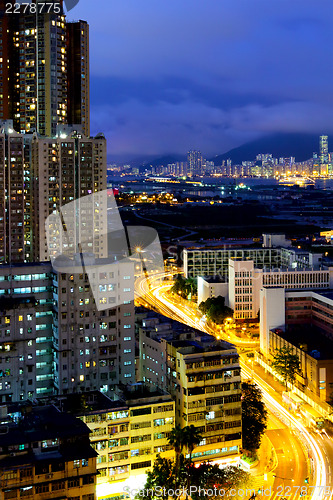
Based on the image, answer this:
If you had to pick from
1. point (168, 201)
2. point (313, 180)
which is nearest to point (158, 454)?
point (168, 201)

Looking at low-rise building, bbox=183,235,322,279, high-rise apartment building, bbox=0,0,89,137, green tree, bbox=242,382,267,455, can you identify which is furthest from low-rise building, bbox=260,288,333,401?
high-rise apartment building, bbox=0,0,89,137

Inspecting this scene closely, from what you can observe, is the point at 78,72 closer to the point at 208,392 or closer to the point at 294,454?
the point at 208,392

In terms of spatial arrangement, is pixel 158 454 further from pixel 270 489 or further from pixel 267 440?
pixel 267 440

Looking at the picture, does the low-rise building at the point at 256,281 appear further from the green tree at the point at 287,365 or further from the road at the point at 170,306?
the green tree at the point at 287,365

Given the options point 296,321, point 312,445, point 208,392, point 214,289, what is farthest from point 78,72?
point 312,445

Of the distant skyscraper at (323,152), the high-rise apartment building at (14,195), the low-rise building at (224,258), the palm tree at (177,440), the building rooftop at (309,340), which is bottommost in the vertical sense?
the palm tree at (177,440)

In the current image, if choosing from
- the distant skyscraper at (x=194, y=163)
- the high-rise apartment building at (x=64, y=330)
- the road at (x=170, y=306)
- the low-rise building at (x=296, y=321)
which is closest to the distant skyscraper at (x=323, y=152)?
the distant skyscraper at (x=194, y=163)

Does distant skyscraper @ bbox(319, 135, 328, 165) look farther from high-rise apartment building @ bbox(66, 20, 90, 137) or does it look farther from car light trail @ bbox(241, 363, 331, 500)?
car light trail @ bbox(241, 363, 331, 500)
